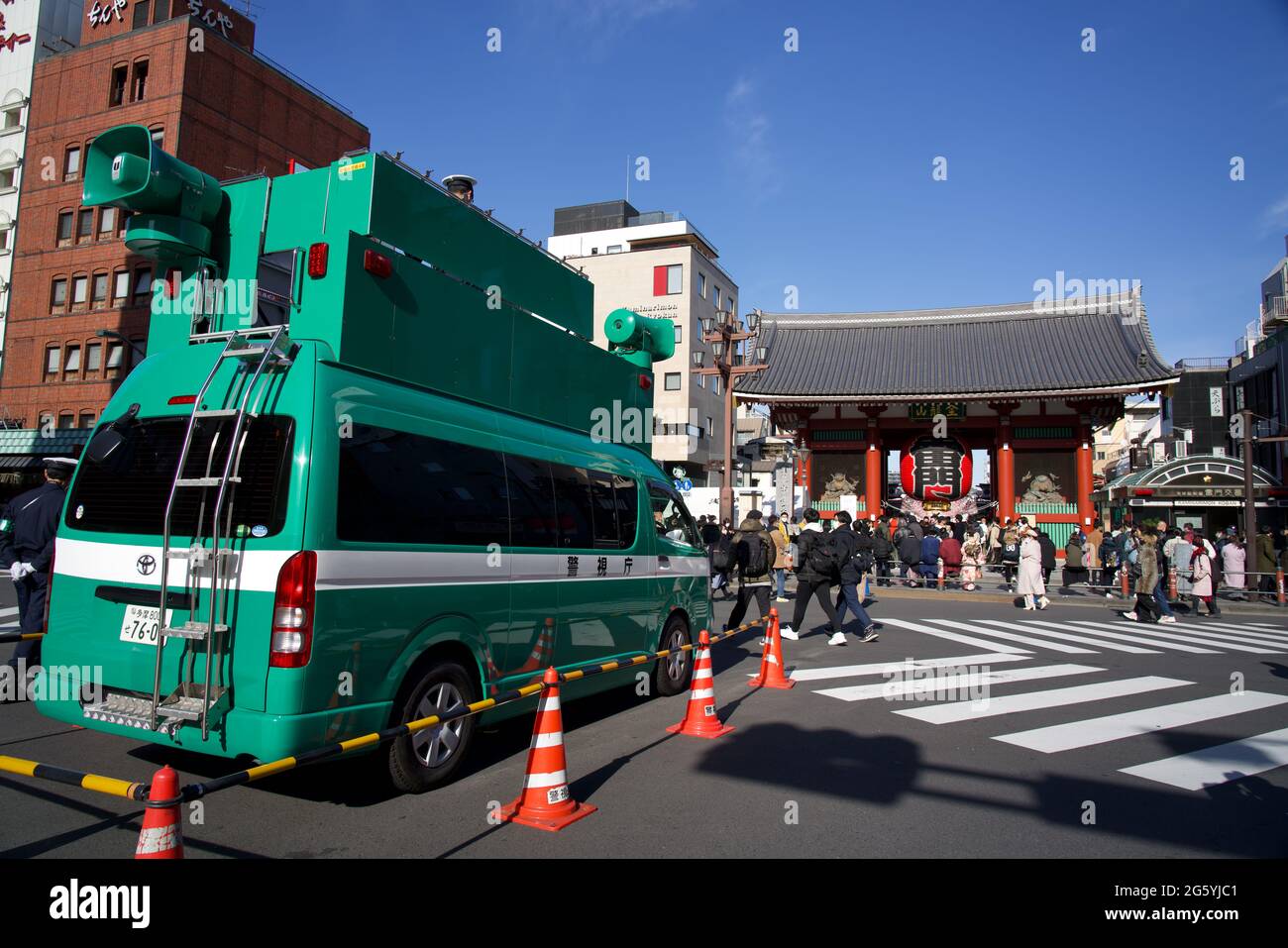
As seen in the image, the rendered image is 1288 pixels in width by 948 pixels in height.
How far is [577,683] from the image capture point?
256 inches

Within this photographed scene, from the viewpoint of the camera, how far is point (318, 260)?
4.97m

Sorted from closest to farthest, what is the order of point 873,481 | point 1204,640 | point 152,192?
point 152,192 → point 1204,640 → point 873,481

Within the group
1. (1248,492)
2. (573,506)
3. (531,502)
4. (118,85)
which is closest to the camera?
(531,502)

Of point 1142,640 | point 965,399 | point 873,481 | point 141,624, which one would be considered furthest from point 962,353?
point 141,624

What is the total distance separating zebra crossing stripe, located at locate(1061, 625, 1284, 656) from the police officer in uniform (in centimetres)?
1502

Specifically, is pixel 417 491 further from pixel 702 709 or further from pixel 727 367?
pixel 727 367

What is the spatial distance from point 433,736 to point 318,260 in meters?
3.10

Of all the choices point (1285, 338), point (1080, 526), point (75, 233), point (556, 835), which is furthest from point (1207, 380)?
point (75, 233)

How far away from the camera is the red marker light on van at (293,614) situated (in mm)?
4074

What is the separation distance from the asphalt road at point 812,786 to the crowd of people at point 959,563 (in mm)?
3020

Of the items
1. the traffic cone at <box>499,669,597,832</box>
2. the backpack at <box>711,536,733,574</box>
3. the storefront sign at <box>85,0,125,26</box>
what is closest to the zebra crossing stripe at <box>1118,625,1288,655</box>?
the backpack at <box>711,536,733,574</box>

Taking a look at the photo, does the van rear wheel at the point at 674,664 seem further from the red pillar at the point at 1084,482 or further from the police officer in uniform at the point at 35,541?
the red pillar at the point at 1084,482
